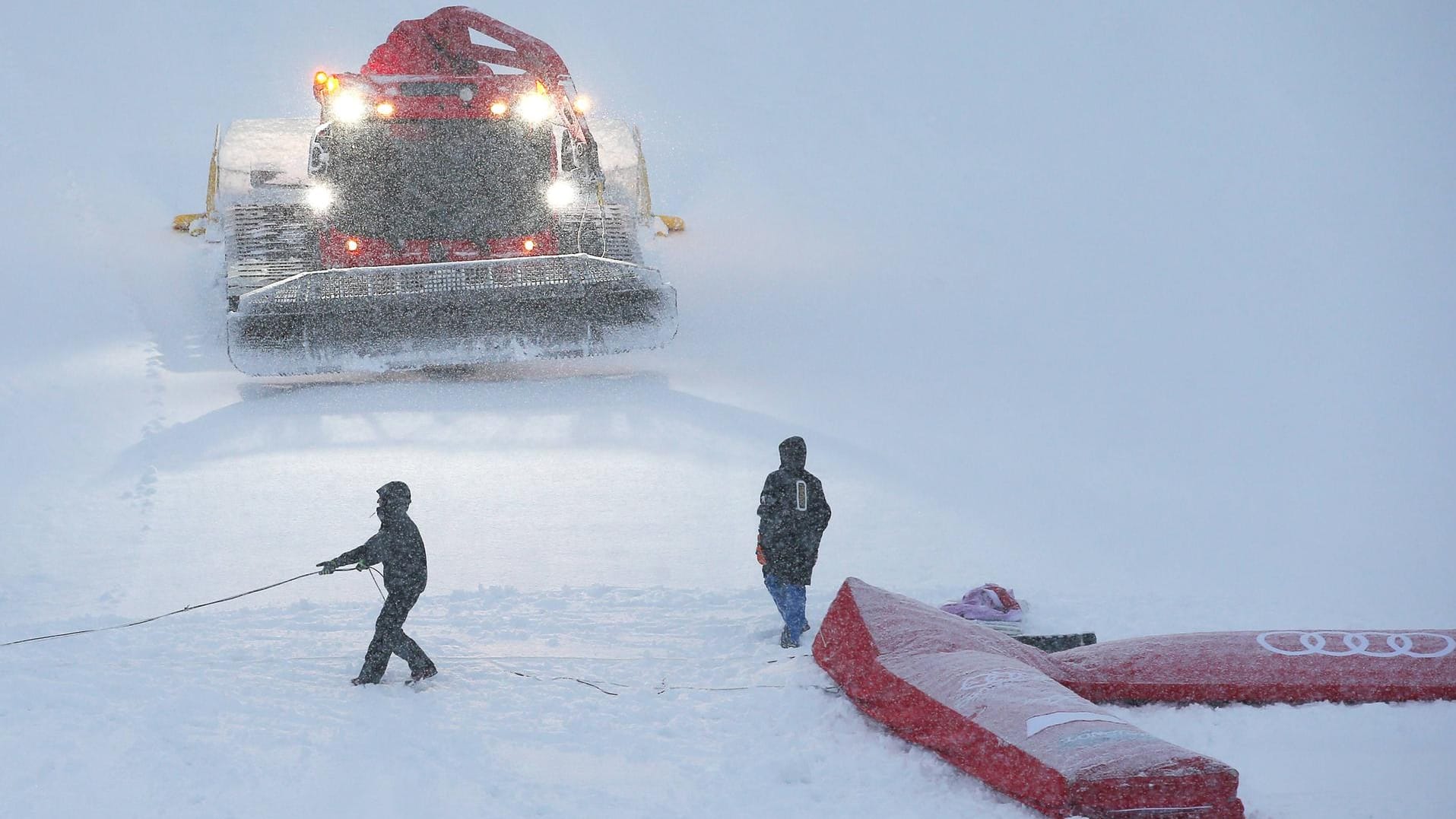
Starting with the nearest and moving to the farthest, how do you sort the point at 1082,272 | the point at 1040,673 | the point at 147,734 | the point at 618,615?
the point at 147,734, the point at 1040,673, the point at 618,615, the point at 1082,272

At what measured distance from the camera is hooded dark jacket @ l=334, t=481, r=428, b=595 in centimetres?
509

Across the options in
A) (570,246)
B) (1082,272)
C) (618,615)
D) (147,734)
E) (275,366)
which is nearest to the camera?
(147,734)

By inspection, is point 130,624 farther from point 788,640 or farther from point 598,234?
point 598,234

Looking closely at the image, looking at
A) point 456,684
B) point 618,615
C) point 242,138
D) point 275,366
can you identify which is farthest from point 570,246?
point 456,684

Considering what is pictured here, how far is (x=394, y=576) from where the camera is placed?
511 centimetres

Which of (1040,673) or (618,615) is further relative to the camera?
(618,615)

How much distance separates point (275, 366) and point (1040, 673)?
6032mm

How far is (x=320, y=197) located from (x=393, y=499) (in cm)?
552

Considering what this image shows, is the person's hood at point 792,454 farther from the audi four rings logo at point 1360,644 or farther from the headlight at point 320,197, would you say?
the headlight at point 320,197

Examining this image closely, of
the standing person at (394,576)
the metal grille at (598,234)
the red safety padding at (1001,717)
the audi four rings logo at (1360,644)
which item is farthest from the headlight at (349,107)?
the audi four rings logo at (1360,644)

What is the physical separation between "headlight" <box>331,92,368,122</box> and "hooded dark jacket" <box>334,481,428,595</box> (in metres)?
5.72

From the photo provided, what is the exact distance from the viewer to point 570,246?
10305 millimetres

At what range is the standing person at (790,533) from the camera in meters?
5.66

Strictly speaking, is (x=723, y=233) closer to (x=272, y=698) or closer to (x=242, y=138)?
(x=242, y=138)
